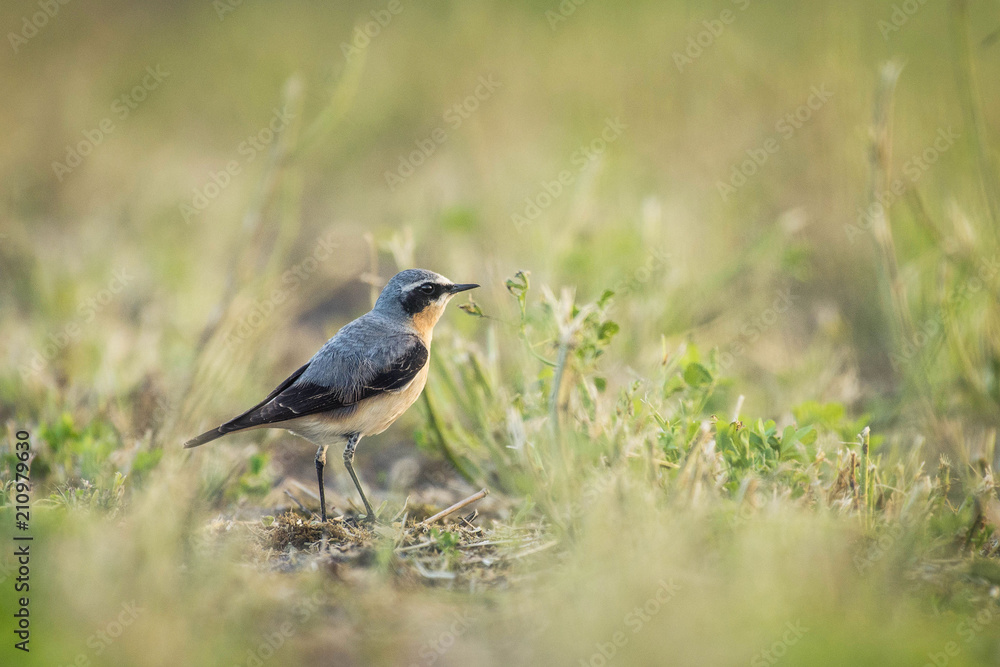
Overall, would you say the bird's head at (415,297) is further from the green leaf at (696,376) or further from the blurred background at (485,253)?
the green leaf at (696,376)

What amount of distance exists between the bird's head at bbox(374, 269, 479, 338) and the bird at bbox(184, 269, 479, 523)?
0.10m

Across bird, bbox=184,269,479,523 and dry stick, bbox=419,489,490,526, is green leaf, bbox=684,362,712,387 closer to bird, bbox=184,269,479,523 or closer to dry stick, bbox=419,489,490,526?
dry stick, bbox=419,489,490,526

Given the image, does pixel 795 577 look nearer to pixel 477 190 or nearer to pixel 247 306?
pixel 247 306

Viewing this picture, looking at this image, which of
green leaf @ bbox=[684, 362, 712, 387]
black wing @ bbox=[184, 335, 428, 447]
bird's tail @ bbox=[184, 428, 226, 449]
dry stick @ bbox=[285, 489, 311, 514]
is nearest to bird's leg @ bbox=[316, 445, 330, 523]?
dry stick @ bbox=[285, 489, 311, 514]

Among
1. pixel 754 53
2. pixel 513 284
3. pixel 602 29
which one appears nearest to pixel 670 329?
pixel 513 284

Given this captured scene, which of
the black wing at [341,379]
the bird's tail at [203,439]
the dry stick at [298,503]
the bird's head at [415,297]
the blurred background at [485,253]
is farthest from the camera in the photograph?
the bird's head at [415,297]

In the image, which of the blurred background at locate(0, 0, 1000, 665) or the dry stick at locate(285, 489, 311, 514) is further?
the dry stick at locate(285, 489, 311, 514)

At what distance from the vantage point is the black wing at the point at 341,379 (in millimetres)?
4398

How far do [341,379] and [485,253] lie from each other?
8.91 feet

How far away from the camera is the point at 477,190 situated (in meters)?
9.03

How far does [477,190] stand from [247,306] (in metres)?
4.40

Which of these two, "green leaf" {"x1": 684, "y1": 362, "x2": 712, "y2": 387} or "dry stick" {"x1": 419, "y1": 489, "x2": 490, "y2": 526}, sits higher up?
"green leaf" {"x1": 684, "y1": 362, "x2": 712, "y2": 387}

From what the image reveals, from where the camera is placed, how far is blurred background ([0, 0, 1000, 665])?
3.12 metres

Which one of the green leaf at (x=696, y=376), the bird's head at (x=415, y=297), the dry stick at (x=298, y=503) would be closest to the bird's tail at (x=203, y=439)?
the dry stick at (x=298, y=503)
